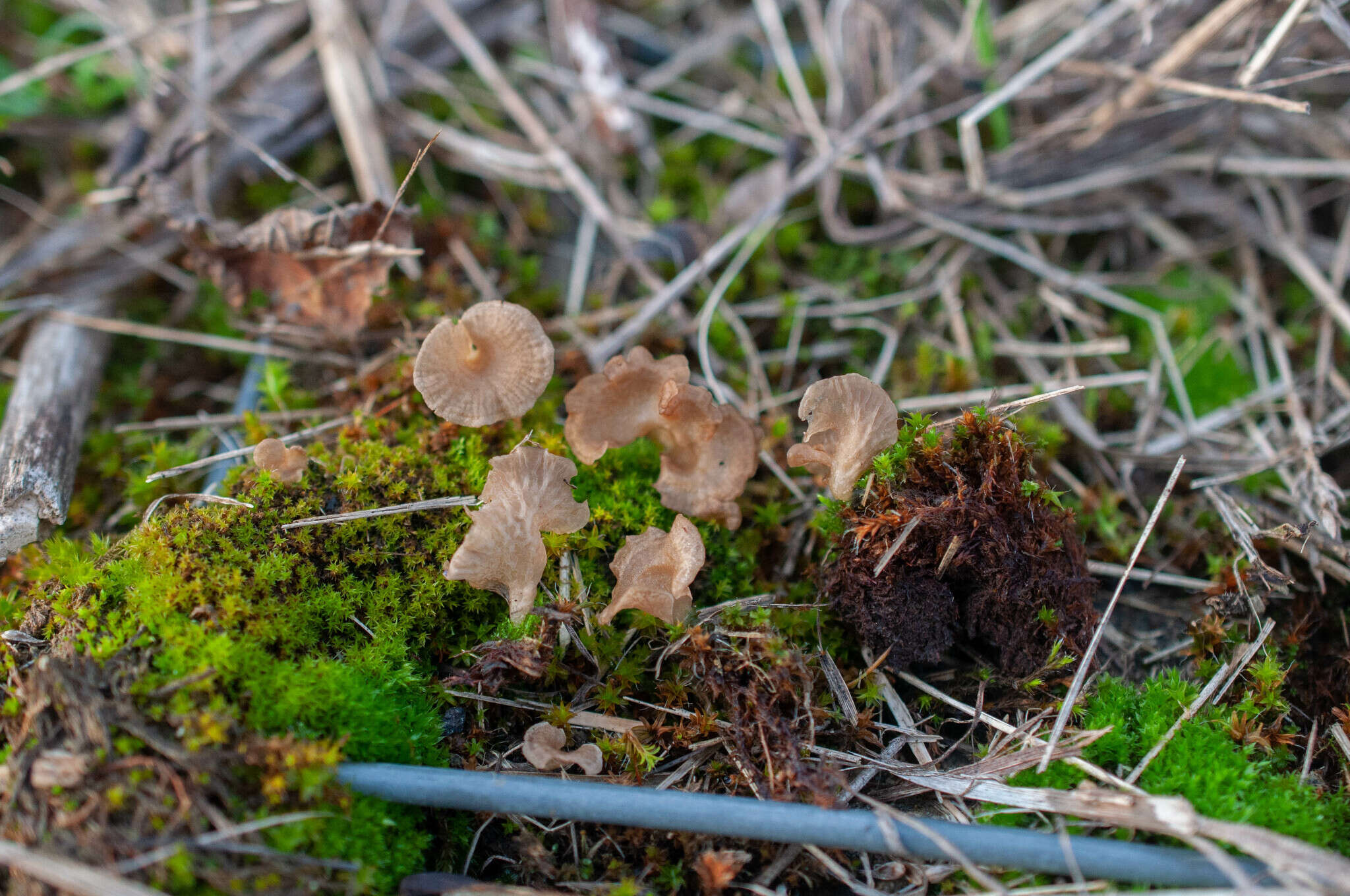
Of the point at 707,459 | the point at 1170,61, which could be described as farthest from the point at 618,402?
the point at 1170,61

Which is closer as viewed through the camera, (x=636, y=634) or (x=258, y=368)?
(x=636, y=634)

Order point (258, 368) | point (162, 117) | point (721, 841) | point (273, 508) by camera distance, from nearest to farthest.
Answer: point (721, 841) < point (273, 508) < point (258, 368) < point (162, 117)

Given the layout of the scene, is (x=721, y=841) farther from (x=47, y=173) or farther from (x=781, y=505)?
(x=47, y=173)

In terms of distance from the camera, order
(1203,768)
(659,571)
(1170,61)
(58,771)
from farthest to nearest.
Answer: (1170,61)
(659,571)
(1203,768)
(58,771)

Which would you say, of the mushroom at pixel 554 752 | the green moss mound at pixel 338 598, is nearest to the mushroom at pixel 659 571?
the green moss mound at pixel 338 598

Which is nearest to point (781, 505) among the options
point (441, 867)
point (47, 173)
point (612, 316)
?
point (612, 316)

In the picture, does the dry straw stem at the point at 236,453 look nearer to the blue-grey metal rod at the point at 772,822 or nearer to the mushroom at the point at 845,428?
the blue-grey metal rod at the point at 772,822

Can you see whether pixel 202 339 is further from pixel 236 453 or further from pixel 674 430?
pixel 674 430
